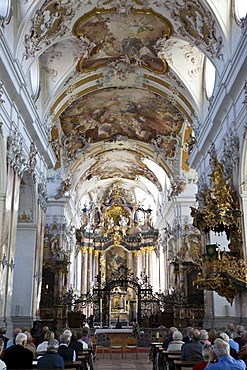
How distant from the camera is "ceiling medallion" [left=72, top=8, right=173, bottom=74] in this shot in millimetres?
13939

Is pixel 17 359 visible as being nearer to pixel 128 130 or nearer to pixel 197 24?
pixel 197 24

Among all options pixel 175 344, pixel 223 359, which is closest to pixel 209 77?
pixel 175 344

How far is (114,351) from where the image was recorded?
1684 centimetres

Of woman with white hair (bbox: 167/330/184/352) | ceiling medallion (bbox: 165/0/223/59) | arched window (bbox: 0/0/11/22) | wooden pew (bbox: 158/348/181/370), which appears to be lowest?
wooden pew (bbox: 158/348/181/370)

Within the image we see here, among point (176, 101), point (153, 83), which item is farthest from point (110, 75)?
point (176, 101)

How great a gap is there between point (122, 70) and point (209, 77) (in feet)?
11.6

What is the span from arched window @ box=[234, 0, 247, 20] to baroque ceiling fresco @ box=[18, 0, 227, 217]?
1.55ft

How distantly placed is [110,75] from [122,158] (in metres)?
10.3

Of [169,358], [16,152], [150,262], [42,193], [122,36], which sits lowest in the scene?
[169,358]

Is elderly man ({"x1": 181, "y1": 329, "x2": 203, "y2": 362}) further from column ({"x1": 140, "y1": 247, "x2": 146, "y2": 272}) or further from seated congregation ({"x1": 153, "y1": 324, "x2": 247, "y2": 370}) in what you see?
column ({"x1": 140, "y1": 247, "x2": 146, "y2": 272})

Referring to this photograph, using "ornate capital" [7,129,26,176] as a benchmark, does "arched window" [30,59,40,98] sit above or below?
above

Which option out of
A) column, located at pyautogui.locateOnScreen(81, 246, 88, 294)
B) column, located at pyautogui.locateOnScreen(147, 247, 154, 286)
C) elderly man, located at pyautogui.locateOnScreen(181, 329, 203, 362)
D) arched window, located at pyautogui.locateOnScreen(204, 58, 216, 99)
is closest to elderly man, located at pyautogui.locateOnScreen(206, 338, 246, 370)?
elderly man, located at pyautogui.locateOnScreen(181, 329, 203, 362)

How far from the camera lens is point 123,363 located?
13211 millimetres

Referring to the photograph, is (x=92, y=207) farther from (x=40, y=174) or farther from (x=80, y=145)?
(x=40, y=174)
